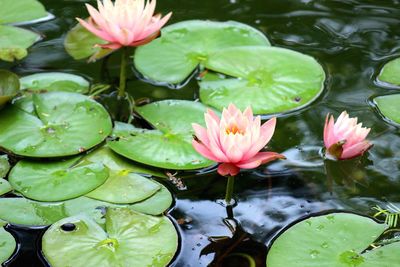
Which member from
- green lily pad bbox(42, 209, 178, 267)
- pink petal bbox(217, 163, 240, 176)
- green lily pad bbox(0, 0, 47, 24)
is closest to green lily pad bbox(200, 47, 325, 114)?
pink petal bbox(217, 163, 240, 176)

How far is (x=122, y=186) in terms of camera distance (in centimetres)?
236

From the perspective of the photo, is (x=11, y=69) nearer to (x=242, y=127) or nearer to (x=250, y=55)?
(x=250, y=55)

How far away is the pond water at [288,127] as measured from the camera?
222 centimetres

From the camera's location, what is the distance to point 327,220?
221 centimetres

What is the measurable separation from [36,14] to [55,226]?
1662 mm

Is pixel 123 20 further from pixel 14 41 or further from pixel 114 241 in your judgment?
pixel 114 241

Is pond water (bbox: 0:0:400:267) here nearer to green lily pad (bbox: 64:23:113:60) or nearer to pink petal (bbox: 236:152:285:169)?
green lily pad (bbox: 64:23:113:60)

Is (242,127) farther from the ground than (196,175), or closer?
farther from the ground

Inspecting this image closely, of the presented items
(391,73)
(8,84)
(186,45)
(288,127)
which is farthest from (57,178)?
(391,73)

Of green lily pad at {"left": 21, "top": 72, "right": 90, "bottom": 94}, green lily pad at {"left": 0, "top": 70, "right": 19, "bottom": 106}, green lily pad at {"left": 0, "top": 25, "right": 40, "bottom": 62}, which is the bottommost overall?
green lily pad at {"left": 21, "top": 72, "right": 90, "bottom": 94}

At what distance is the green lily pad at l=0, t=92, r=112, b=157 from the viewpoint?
249 centimetres

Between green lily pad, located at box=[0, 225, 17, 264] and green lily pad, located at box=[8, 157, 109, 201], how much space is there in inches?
7.3

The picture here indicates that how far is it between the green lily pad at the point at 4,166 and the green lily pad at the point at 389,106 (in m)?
1.57

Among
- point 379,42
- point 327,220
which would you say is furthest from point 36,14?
point 327,220
